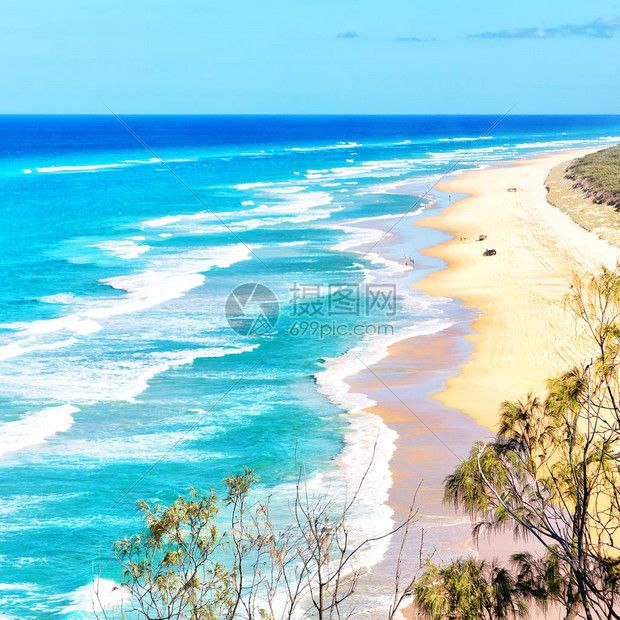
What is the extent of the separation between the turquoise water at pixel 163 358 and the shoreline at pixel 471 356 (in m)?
0.75

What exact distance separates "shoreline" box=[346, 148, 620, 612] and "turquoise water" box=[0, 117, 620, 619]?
2.45 ft

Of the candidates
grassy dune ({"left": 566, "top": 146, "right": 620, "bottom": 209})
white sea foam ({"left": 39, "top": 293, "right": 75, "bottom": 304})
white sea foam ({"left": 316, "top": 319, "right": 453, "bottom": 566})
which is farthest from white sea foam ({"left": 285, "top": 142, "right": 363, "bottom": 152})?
white sea foam ({"left": 316, "top": 319, "right": 453, "bottom": 566})

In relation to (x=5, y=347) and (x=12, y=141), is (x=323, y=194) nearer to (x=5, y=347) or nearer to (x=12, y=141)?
(x=5, y=347)

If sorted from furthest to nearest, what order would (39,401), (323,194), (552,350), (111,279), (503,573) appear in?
(323,194) < (111,279) < (552,350) < (39,401) < (503,573)

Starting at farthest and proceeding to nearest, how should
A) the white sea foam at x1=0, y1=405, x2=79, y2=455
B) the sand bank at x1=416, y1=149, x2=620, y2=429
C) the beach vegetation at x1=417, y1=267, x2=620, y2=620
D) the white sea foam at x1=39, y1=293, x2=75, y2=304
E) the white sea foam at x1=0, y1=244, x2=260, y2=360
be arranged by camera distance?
the white sea foam at x1=39, y1=293, x2=75, y2=304, the white sea foam at x1=0, y1=244, x2=260, y2=360, the sand bank at x1=416, y1=149, x2=620, y2=429, the white sea foam at x1=0, y1=405, x2=79, y2=455, the beach vegetation at x1=417, y1=267, x2=620, y2=620

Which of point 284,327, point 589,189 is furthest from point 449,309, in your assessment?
point 589,189

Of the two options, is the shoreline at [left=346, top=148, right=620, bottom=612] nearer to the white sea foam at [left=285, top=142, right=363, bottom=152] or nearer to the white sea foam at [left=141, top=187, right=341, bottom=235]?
the white sea foam at [left=141, top=187, right=341, bottom=235]

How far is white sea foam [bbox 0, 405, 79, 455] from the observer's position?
16047 mm

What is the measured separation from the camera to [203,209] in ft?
180

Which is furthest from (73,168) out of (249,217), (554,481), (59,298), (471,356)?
(554,481)

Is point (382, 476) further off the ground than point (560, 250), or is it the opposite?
point (560, 250)

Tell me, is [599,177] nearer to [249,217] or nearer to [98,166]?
[249,217]

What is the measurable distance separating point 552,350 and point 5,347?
1613 cm

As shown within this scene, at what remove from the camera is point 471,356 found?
21.0m
